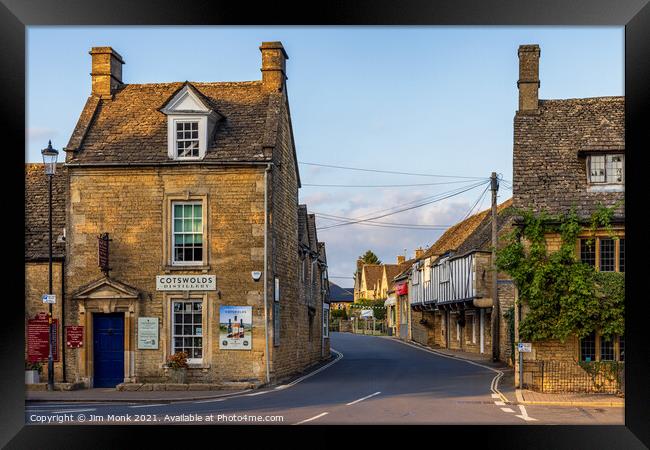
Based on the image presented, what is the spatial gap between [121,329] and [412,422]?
406 inches

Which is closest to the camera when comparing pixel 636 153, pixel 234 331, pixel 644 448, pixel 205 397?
pixel 644 448

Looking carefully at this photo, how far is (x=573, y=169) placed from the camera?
21.3 metres

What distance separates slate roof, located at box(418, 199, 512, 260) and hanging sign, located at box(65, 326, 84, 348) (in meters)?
21.8

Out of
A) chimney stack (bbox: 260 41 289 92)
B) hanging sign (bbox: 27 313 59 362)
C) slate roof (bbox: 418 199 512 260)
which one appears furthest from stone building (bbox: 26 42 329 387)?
slate roof (bbox: 418 199 512 260)

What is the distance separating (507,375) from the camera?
79.4ft

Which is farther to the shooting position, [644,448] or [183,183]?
[183,183]

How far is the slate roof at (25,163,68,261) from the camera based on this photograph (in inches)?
892

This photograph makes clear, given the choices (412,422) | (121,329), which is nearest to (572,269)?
(412,422)

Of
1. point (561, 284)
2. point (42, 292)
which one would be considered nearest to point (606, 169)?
point (561, 284)

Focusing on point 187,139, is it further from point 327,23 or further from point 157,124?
point 327,23

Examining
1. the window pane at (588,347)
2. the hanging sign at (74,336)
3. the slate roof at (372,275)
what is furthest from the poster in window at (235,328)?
the slate roof at (372,275)

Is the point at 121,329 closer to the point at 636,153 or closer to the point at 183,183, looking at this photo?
the point at 183,183

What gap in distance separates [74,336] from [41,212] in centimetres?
405

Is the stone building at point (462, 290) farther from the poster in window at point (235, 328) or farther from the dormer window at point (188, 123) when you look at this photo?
the dormer window at point (188, 123)
